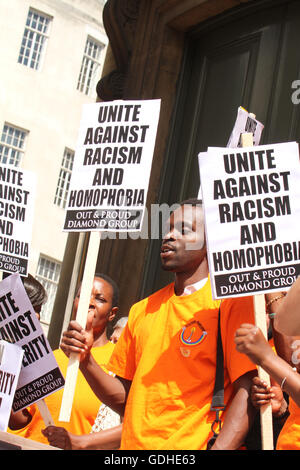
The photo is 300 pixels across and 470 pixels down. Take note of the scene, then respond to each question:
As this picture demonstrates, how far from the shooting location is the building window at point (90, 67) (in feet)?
102

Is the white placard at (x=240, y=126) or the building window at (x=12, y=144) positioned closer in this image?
the white placard at (x=240, y=126)

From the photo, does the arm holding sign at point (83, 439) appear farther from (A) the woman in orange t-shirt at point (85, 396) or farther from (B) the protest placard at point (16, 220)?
(B) the protest placard at point (16, 220)

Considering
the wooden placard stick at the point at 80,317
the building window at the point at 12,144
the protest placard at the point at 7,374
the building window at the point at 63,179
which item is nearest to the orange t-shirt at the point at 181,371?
the wooden placard stick at the point at 80,317

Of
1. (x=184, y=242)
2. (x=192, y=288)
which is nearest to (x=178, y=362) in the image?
(x=192, y=288)

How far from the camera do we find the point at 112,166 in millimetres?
4480

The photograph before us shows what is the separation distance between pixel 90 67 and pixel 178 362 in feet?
94.1

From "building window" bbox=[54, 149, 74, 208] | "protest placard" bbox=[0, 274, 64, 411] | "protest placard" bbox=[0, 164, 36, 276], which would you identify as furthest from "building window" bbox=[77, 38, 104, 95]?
"protest placard" bbox=[0, 274, 64, 411]

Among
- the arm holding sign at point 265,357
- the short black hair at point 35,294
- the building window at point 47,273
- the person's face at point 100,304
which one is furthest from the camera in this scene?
the building window at point 47,273

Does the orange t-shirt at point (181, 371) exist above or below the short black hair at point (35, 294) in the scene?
below

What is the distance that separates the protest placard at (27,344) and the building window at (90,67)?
26.6 meters

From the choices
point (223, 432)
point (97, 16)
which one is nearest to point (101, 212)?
point (223, 432)

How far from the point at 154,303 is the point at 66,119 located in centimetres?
2494

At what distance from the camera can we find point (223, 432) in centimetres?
353
